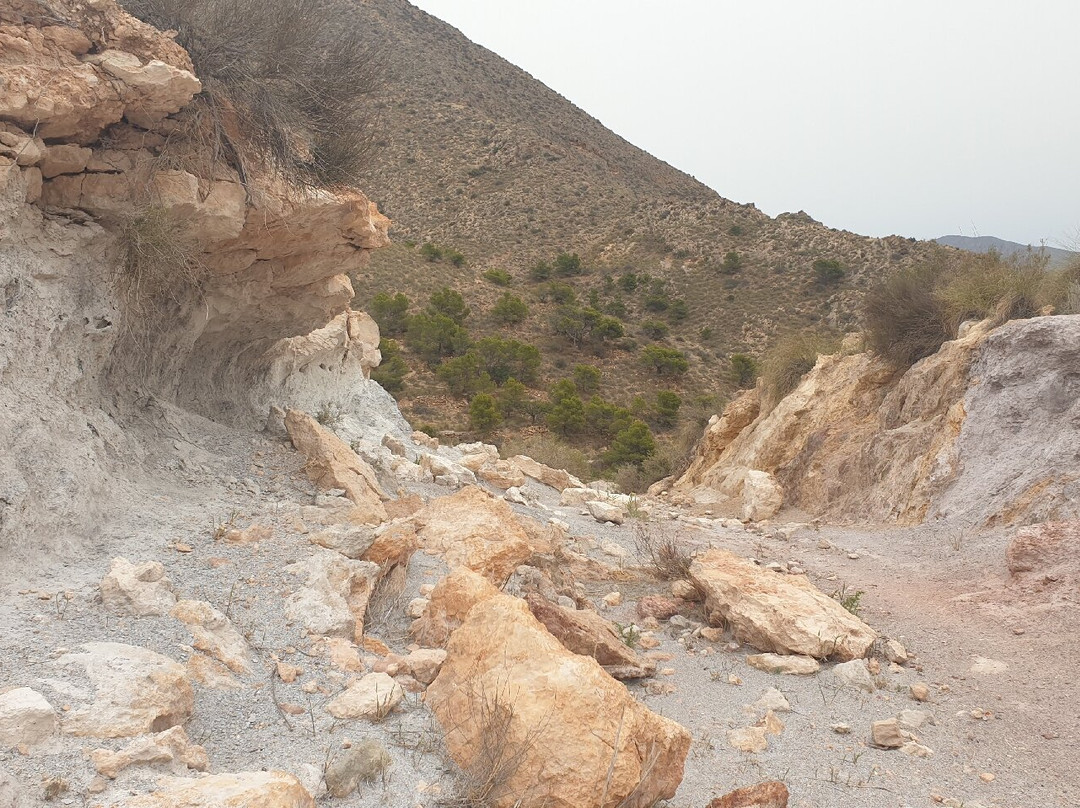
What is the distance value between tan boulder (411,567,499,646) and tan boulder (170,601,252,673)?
0.88m

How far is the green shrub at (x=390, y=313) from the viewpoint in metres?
27.3

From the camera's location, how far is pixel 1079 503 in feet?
19.6

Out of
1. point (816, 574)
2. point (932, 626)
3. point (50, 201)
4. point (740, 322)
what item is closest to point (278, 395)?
point (50, 201)

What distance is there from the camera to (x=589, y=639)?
12.1ft

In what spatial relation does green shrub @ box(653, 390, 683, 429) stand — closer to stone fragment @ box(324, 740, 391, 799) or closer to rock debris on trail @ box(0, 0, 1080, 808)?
rock debris on trail @ box(0, 0, 1080, 808)

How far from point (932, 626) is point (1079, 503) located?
227cm

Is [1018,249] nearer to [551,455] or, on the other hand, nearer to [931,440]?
[931,440]

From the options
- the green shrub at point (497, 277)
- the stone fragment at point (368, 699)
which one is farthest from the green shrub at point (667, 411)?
the stone fragment at point (368, 699)

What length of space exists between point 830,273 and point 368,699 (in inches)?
1303

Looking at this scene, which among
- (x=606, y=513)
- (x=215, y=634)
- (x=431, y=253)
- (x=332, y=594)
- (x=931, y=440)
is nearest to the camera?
(x=215, y=634)

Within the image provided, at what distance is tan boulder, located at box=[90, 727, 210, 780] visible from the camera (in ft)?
6.63

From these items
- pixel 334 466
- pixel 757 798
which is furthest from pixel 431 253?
pixel 757 798

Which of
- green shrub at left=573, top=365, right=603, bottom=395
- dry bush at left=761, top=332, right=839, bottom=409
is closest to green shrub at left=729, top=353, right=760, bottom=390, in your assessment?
green shrub at left=573, top=365, right=603, bottom=395

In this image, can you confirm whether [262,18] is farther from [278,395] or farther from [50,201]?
[278,395]
